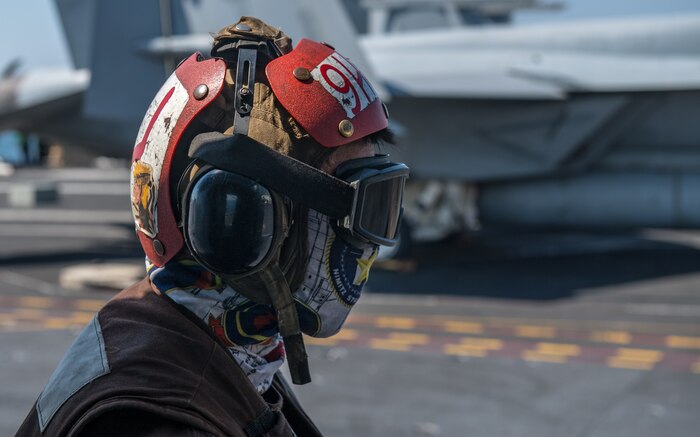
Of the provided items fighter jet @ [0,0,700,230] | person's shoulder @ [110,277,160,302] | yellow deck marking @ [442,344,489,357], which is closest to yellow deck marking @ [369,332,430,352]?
yellow deck marking @ [442,344,489,357]

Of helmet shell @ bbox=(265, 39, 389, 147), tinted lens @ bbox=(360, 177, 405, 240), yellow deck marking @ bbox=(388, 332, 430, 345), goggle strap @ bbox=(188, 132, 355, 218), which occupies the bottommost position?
yellow deck marking @ bbox=(388, 332, 430, 345)

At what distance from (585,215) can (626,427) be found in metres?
7.47

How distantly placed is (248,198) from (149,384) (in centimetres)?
32

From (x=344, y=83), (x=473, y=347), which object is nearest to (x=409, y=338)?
(x=473, y=347)

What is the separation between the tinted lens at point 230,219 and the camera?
1.31 meters

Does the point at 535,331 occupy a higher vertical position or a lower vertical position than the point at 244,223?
lower

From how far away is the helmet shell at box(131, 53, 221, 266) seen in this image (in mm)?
1343

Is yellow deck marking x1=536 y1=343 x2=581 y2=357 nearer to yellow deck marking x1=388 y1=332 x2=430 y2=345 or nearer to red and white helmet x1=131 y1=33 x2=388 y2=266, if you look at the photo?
yellow deck marking x1=388 y1=332 x2=430 y2=345

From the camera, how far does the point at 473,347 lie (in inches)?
281

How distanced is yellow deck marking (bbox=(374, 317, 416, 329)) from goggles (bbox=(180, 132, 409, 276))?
6.82 metres

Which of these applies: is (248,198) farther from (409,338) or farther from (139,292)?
(409,338)

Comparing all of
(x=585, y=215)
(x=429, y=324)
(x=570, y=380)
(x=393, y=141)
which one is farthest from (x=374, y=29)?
(x=393, y=141)

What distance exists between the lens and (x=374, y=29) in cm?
1719

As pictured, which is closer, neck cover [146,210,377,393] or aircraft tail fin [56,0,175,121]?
neck cover [146,210,377,393]
